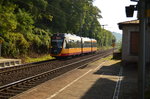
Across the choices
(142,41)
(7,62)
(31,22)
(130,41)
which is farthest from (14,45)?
(142,41)

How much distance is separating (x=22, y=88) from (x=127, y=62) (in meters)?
12.8

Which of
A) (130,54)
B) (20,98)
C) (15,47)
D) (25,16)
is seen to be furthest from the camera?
(25,16)

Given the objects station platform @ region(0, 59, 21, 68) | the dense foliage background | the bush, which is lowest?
station platform @ region(0, 59, 21, 68)

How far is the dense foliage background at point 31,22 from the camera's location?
82.3ft

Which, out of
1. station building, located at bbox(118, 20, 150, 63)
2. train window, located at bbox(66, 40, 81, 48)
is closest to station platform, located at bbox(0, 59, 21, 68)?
train window, located at bbox(66, 40, 81, 48)

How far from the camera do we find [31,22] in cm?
2992

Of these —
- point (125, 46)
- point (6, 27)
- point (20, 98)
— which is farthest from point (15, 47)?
point (20, 98)

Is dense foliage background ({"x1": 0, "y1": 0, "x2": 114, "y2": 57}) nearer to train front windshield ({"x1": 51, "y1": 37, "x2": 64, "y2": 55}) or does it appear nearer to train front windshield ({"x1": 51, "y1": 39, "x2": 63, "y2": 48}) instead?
train front windshield ({"x1": 51, "y1": 37, "x2": 64, "y2": 55})

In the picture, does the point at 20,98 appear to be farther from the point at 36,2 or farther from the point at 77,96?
the point at 36,2

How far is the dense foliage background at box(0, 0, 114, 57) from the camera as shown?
25078 millimetres

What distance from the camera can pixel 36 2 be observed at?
37.9 meters

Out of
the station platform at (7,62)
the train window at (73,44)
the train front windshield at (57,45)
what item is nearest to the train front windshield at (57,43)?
the train front windshield at (57,45)

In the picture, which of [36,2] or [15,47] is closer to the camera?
[15,47]

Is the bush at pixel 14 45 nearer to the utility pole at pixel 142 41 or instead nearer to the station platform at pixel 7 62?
the station platform at pixel 7 62
